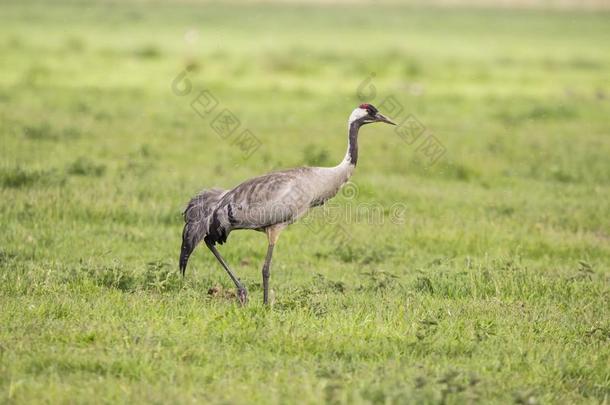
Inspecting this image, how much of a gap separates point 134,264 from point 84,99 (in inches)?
588

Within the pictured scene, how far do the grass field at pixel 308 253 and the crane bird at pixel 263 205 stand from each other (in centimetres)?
50

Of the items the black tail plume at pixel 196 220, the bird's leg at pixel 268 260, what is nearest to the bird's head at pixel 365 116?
the bird's leg at pixel 268 260

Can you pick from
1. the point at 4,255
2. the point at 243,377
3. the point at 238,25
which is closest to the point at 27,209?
the point at 4,255

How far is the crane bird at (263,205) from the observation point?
8.82 metres

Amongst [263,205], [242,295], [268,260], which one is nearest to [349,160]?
[263,205]

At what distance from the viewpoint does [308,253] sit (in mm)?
11234

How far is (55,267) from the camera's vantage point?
30.7 ft

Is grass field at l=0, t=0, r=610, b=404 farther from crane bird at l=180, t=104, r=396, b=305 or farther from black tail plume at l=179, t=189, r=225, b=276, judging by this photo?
crane bird at l=180, t=104, r=396, b=305

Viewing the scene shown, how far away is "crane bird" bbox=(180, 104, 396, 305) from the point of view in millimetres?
8820

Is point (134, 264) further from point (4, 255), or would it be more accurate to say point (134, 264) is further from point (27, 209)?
point (27, 209)

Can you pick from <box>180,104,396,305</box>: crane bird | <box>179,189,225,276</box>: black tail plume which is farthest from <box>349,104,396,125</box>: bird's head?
<box>179,189,225,276</box>: black tail plume

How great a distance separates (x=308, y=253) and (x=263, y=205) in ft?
8.29

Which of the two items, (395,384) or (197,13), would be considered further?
(197,13)

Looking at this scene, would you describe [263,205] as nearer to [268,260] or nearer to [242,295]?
[268,260]
